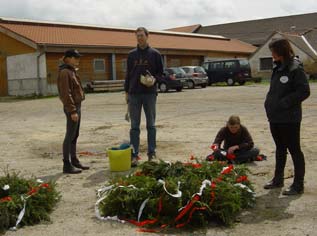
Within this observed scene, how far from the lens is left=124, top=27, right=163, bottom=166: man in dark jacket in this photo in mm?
7219

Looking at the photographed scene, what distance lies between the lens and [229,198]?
4598 mm

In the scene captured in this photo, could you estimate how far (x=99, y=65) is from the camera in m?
34.5

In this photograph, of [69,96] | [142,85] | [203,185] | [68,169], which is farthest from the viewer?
[142,85]

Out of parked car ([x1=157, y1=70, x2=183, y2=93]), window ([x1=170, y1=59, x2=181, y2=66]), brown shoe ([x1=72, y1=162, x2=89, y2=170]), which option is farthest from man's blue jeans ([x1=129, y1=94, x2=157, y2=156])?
window ([x1=170, y1=59, x2=181, y2=66])

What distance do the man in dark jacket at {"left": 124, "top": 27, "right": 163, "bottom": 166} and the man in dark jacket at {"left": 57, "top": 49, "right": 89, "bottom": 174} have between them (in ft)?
2.63

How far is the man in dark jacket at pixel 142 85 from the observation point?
722 centimetres

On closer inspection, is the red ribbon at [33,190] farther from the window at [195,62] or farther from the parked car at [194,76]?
the window at [195,62]

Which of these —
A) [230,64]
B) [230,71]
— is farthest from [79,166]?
[230,64]

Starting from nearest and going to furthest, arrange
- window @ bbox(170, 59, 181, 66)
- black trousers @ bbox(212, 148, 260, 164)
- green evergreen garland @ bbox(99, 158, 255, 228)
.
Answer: green evergreen garland @ bbox(99, 158, 255, 228) < black trousers @ bbox(212, 148, 260, 164) < window @ bbox(170, 59, 181, 66)

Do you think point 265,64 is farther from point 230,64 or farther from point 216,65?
point 230,64

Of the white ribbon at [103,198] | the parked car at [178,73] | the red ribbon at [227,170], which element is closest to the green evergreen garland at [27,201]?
the white ribbon at [103,198]

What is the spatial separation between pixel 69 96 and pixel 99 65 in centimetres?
2819

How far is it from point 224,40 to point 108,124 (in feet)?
129

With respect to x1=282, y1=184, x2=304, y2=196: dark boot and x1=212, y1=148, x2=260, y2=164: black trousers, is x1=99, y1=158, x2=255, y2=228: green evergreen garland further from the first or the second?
x1=212, y1=148, x2=260, y2=164: black trousers
